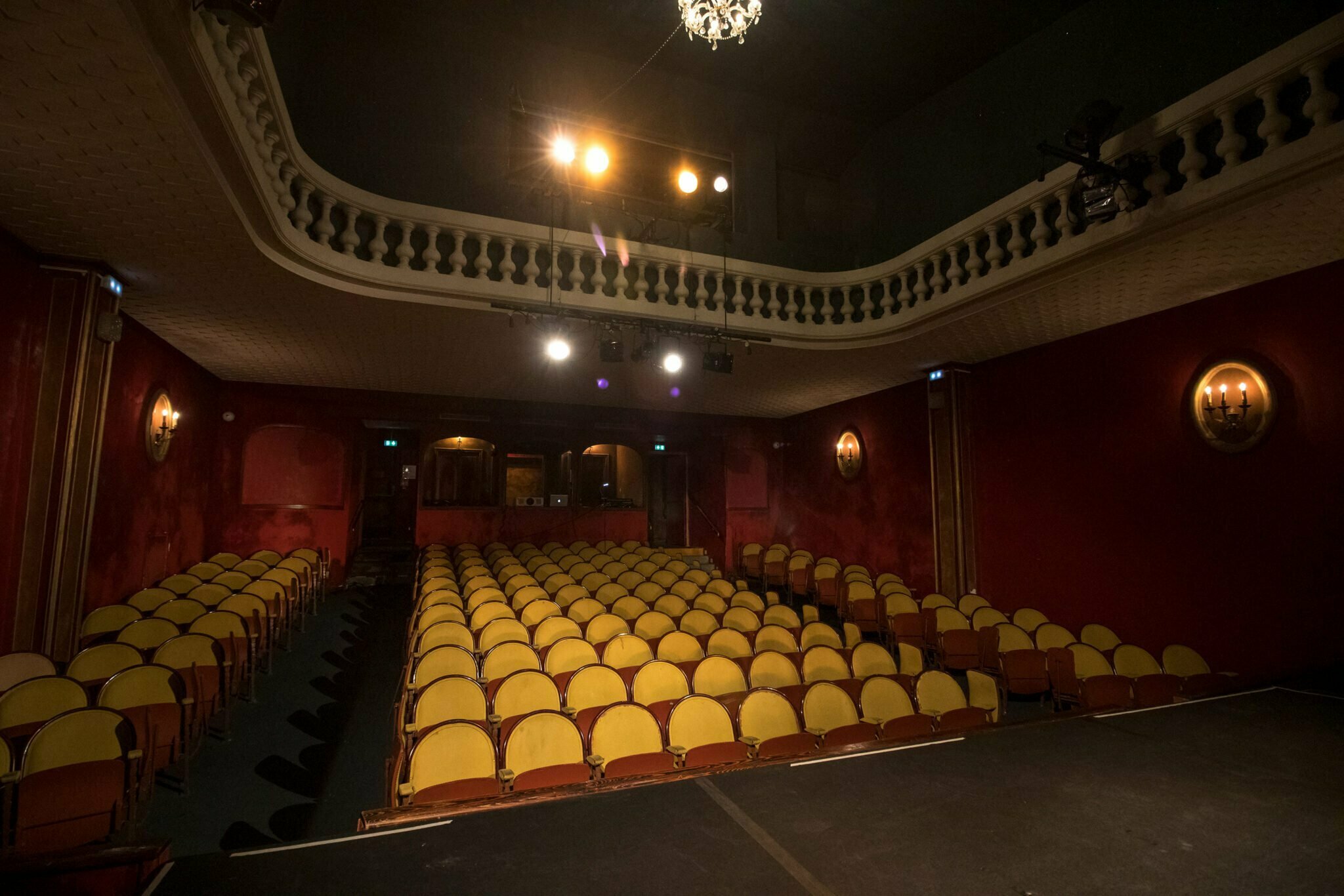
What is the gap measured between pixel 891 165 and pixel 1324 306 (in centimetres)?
555

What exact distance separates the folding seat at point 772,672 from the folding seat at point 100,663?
13.0 ft

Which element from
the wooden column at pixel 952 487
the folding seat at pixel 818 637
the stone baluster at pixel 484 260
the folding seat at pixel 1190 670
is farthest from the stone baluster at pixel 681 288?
the folding seat at pixel 1190 670

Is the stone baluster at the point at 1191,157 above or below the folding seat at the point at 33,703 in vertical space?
above

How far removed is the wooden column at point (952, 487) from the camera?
286 inches

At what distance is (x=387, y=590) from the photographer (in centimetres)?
906

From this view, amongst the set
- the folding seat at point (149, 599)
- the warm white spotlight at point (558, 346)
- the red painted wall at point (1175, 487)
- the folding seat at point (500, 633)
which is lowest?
the folding seat at point (500, 633)

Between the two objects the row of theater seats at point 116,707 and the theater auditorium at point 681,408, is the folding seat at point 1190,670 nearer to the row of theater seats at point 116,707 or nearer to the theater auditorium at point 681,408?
the theater auditorium at point 681,408

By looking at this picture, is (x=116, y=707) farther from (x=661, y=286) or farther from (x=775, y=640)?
(x=661, y=286)

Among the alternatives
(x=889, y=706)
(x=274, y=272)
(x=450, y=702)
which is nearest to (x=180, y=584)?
(x=274, y=272)

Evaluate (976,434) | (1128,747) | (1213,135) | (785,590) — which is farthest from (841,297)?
(1128,747)

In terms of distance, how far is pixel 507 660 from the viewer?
4.32m

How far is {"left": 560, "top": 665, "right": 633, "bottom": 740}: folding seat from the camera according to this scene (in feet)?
12.4

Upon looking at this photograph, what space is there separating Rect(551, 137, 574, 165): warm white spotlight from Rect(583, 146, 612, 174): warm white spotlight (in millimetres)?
163

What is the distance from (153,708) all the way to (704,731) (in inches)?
121
